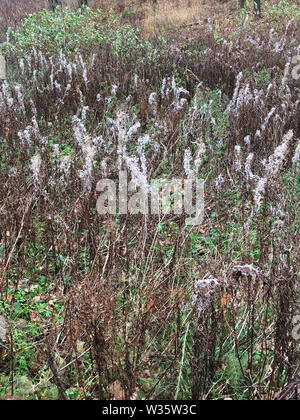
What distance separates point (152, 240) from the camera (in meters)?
2.97

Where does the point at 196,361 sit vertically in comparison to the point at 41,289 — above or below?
above

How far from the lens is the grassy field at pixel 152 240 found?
6.56 ft

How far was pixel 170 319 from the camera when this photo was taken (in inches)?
93.0

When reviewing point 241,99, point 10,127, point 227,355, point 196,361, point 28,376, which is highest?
point 241,99

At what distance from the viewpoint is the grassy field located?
2.00 metres

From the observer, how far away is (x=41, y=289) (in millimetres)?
2939

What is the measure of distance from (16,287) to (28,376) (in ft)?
2.40

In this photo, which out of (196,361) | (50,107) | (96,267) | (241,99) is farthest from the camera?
(50,107)

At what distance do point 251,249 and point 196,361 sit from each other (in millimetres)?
1298
